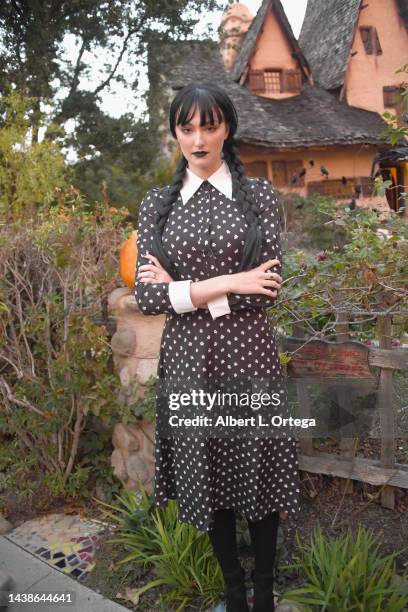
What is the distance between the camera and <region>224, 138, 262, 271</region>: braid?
5.08 feet

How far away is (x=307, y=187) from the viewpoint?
12812 millimetres

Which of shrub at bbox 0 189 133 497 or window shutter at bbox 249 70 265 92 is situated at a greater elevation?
window shutter at bbox 249 70 265 92

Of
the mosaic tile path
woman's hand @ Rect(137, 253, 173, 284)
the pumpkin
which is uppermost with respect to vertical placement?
the pumpkin

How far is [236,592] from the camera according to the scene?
5.96 feet

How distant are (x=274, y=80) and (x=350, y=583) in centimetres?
1366

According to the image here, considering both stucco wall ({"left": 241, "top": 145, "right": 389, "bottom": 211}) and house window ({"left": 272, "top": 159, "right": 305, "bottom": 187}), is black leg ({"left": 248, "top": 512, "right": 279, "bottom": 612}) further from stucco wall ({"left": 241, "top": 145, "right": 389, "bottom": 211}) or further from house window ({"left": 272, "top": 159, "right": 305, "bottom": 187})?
house window ({"left": 272, "top": 159, "right": 305, "bottom": 187})

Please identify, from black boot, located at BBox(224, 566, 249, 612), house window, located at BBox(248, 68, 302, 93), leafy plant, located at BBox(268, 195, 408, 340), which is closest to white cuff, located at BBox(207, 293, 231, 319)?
leafy plant, located at BBox(268, 195, 408, 340)

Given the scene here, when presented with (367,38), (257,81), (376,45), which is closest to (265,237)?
(257,81)

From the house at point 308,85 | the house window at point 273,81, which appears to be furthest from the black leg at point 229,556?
the house window at point 273,81

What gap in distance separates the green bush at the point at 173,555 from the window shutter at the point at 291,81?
13239 millimetres

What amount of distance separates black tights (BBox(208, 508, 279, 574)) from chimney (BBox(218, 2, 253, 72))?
1433 cm

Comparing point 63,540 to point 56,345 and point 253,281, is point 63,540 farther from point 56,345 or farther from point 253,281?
point 253,281

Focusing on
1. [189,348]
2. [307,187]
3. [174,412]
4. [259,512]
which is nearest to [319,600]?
[259,512]

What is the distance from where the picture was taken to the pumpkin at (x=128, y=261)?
9.57ft
